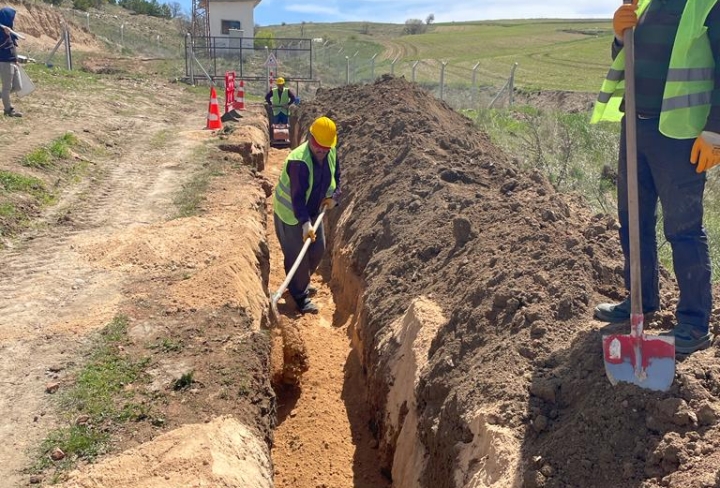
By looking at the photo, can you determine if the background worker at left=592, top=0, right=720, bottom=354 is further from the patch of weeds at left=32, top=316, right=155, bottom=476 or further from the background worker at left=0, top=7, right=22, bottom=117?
the background worker at left=0, top=7, right=22, bottom=117

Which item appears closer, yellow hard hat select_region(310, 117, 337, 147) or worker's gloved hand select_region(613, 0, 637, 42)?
worker's gloved hand select_region(613, 0, 637, 42)

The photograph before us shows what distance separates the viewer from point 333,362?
6.82m

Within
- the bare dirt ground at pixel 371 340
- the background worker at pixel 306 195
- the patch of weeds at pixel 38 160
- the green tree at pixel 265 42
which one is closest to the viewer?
the bare dirt ground at pixel 371 340

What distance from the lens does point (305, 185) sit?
22.9 feet

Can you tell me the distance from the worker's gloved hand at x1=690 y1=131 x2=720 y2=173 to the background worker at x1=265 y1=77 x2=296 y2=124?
538 inches

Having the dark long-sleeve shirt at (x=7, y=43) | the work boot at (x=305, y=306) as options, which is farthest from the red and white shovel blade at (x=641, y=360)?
the dark long-sleeve shirt at (x=7, y=43)

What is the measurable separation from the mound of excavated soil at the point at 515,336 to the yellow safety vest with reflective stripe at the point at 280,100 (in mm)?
8131

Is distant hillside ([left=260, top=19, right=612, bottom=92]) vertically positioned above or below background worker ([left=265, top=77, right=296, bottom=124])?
above

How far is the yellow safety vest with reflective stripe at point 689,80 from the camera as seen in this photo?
10.7 ft

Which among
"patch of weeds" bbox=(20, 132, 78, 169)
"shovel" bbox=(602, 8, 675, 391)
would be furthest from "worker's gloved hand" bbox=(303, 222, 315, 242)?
"patch of weeds" bbox=(20, 132, 78, 169)

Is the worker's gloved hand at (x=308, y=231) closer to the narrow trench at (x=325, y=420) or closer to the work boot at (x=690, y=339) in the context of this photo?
the narrow trench at (x=325, y=420)

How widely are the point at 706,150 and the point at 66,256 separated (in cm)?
619

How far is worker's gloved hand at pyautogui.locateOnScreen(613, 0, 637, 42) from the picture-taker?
3.49 metres

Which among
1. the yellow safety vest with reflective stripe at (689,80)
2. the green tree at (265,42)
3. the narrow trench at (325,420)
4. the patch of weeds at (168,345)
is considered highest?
the green tree at (265,42)
